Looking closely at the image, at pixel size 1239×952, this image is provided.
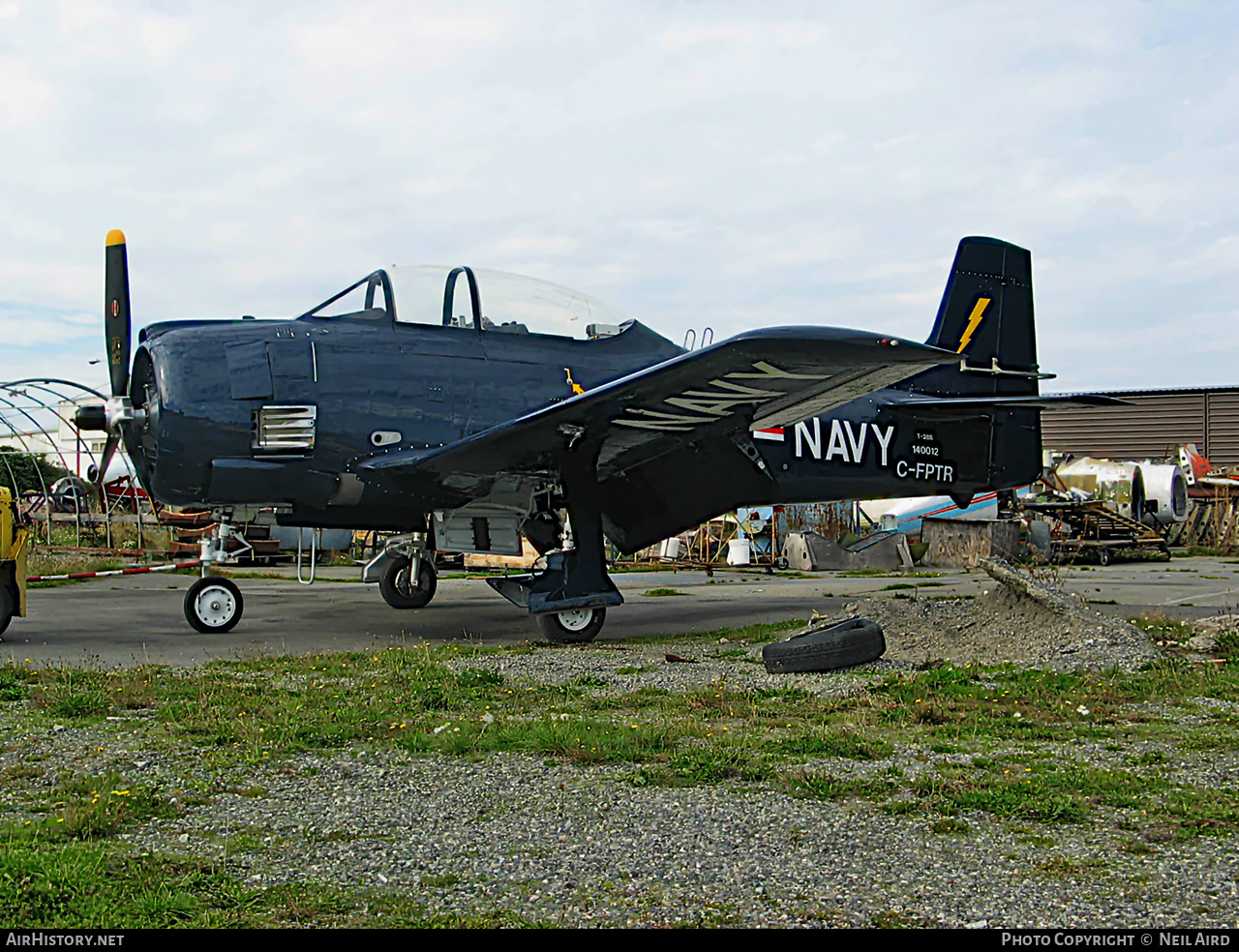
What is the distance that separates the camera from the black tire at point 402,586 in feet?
38.5

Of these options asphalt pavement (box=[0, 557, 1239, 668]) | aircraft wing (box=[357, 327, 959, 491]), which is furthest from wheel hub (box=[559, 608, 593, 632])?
aircraft wing (box=[357, 327, 959, 491])

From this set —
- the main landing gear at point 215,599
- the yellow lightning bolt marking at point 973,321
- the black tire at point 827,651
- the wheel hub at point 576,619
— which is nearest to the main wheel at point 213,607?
the main landing gear at point 215,599

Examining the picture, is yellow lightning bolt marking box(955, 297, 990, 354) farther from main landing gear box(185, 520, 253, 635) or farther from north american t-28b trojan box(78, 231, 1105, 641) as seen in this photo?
main landing gear box(185, 520, 253, 635)

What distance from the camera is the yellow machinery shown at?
8211 mm

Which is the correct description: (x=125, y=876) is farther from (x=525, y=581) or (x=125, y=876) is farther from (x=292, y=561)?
(x=292, y=561)

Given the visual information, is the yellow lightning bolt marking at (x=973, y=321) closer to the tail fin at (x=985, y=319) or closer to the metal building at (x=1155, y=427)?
the tail fin at (x=985, y=319)

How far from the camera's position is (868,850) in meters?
3.16

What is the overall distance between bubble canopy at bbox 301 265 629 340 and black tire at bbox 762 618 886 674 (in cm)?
423

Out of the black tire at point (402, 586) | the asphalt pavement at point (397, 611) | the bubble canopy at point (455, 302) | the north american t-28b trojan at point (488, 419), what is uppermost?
the bubble canopy at point (455, 302)

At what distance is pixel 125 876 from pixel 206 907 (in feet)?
1.19

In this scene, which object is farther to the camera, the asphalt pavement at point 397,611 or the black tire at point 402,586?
the black tire at point 402,586

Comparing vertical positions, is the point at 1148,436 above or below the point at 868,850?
above

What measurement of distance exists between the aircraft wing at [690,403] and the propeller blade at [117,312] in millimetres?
2482
